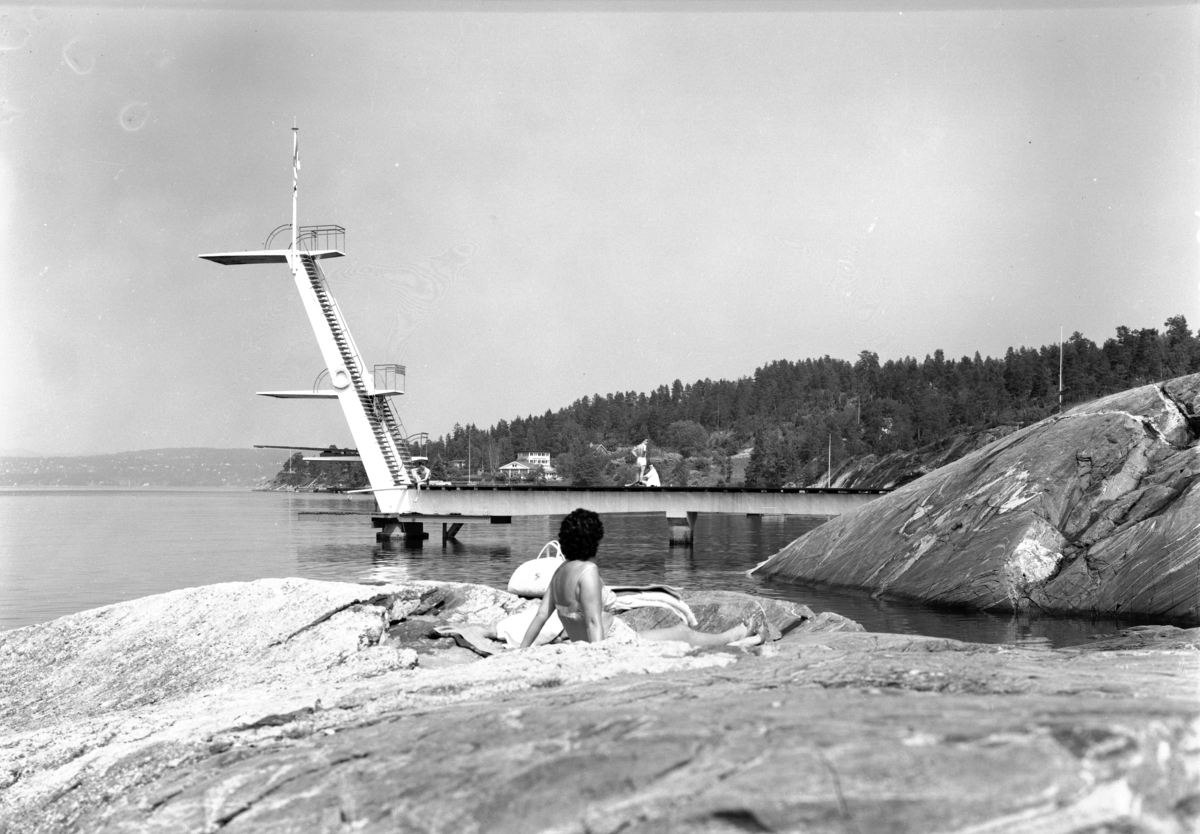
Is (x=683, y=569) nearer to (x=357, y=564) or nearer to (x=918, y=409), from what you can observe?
(x=357, y=564)

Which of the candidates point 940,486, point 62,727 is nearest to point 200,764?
point 62,727

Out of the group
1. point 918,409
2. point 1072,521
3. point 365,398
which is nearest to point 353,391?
point 365,398

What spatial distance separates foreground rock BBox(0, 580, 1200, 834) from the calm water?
14470 mm

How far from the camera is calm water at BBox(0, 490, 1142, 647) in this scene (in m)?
22.9

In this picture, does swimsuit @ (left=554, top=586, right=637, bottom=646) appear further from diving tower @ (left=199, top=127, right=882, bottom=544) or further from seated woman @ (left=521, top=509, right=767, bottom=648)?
diving tower @ (left=199, top=127, right=882, bottom=544)

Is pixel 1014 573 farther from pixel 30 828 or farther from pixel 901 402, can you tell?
pixel 901 402

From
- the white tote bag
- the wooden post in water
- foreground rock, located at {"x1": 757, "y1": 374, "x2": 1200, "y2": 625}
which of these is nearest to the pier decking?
the wooden post in water

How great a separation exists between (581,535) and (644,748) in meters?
3.44

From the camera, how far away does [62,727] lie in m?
8.33

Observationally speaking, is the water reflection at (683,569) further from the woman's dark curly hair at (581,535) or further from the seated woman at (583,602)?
the woman's dark curly hair at (581,535)

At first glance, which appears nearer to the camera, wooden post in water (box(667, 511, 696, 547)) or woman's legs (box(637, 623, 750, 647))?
woman's legs (box(637, 623, 750, 647))

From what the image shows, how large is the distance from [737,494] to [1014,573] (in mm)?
26277

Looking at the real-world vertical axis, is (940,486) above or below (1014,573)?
above

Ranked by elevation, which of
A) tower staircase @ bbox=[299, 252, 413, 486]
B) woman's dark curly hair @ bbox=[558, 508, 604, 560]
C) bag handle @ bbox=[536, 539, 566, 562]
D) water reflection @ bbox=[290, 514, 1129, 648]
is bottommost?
water reflection @ bbox=[290, 514, 1129, 648]
